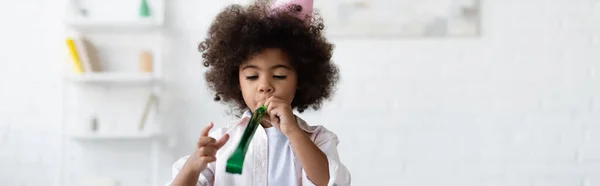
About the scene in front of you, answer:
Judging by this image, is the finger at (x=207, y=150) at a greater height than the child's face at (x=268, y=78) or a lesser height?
lesser

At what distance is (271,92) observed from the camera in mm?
1145

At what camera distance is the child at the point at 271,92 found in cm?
110

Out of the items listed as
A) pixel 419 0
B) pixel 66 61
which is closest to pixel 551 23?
pixel 419 0

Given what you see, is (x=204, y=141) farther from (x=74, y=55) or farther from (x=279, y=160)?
(x=74, y=55)

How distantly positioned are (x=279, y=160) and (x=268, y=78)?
0.14 metres

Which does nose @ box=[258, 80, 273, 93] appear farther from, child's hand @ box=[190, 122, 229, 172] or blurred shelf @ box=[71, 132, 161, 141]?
blurred shelf @ box=[71, 132, 161, 141]

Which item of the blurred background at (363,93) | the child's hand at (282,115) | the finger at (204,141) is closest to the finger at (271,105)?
the child's hand at (282,115)

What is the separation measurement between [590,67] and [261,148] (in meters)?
1.76

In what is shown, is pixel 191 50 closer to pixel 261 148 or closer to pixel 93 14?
pixel 93 14

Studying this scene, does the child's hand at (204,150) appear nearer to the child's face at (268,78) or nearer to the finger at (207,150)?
the finger at (207,150)

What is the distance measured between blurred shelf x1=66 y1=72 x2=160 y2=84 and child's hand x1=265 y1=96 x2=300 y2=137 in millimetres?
1381

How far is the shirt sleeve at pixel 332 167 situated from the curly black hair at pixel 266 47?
0.39 ft

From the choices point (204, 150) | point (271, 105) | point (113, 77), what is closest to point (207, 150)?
point (204, 150)

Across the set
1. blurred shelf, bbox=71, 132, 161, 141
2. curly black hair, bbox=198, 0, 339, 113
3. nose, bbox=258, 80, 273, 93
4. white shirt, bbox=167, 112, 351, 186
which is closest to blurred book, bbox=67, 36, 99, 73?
blurred shelf, bbox=71, 132, 161, 141
